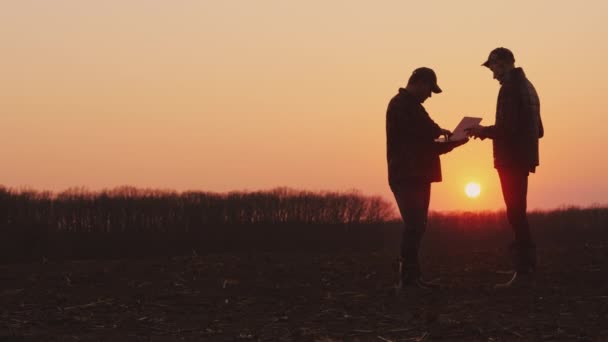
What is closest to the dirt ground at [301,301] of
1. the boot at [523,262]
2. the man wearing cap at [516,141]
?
Result: the boot at [523,262]

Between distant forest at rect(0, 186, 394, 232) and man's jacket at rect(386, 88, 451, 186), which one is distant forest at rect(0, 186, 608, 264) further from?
man's jacket at rect(386, 88, 451, 186)

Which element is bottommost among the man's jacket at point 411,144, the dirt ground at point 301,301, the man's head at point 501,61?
the dirt ground at point 301,301

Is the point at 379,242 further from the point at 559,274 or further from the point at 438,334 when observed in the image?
the point at 438,334

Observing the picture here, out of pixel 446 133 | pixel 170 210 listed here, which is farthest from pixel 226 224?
pixel 446 133

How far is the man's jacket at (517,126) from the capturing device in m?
8.72

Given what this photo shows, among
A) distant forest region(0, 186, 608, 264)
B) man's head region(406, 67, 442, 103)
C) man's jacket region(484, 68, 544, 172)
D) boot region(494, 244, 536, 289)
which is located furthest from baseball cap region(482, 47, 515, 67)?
distant forest region(0, 186, 608, 264)

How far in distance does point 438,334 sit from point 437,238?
92.0ft

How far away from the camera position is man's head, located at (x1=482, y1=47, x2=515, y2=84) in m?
8.85

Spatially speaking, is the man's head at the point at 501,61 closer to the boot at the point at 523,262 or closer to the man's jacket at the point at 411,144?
the man's jacket at the point at 411,144

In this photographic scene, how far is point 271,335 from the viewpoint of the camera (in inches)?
255

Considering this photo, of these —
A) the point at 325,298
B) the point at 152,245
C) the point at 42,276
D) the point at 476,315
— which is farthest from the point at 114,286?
the point at 152,245

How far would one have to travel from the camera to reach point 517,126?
8.74 m

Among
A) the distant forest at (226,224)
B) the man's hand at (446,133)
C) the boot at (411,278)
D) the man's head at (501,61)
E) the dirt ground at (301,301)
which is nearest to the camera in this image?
the dirt ground at (301,301)

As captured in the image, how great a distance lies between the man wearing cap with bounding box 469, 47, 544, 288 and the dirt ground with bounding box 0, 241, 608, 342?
42 cm
